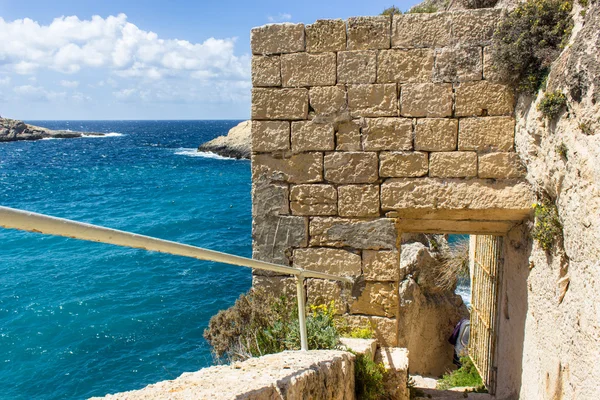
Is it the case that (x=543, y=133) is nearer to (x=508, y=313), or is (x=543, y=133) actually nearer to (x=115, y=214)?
(x=508, y=313)

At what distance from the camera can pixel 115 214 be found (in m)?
29.3

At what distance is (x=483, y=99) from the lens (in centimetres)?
429

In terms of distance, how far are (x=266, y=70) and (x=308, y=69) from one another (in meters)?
0.42

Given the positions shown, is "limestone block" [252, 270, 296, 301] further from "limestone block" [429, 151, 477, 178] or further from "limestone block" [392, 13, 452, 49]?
"limestone block" [392, 13, 452, 49]

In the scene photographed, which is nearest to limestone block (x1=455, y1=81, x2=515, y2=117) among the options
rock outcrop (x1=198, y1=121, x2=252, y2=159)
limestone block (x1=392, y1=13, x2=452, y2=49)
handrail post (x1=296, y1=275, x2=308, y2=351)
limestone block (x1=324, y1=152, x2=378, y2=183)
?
limestone block (x1=392, y1=13, x2=452, y2=49)

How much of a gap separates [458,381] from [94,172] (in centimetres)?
4770

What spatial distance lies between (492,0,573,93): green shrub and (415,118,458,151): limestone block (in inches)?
26.6

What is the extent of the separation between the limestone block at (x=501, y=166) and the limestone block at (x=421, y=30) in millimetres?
1125

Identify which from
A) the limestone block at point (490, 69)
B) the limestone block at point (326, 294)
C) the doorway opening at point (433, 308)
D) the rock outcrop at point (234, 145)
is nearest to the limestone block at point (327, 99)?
the limestone block at point (490, 69)

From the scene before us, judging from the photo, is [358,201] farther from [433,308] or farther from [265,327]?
[433,308]

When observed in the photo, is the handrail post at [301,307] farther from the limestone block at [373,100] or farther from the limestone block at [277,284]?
the limestone block at [373,100]

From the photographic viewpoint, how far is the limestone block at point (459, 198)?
170 inches

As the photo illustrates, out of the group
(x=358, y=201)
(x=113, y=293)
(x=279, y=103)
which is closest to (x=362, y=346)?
(x=358, y=201)

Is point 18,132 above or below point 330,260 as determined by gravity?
above
